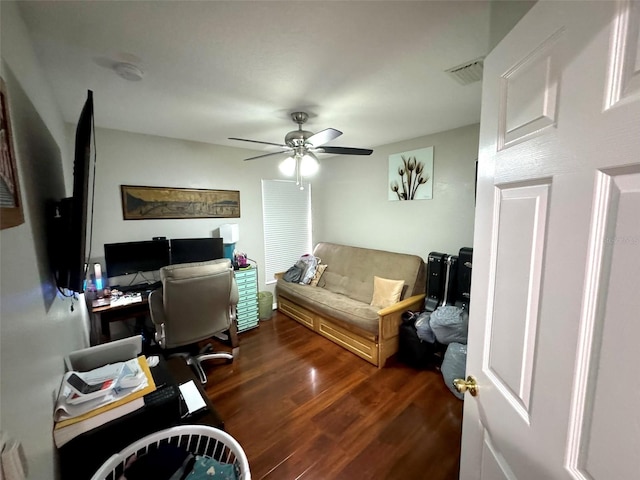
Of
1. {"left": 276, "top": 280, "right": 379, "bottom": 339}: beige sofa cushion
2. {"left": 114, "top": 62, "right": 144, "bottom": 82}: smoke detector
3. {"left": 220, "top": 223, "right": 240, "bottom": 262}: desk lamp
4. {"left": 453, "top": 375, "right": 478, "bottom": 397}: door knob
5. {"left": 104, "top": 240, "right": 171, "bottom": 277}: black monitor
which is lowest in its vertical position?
{"left": 276, "top": 280, "right": 379, "bottom": 339}: beige sofa cushion

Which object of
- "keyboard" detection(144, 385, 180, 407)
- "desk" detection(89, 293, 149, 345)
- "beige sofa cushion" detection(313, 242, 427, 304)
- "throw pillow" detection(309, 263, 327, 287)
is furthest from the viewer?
"throw pillow" detection(309, 263, 327, 287)

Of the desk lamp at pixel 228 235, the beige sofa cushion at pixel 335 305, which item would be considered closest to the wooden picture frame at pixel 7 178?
the beige sofa cushion at pixel 335 305

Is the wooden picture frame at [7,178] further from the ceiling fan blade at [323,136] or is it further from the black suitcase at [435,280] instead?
the black suitcase at [435,280]

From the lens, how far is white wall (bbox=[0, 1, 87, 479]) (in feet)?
2.08

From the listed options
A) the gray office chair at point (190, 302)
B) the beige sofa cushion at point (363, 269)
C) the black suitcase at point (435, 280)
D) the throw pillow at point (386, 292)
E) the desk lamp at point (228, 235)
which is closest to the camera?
the gray office chair at point (190, 302)

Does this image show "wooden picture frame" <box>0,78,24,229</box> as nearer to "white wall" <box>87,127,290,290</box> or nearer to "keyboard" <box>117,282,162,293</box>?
"white wall" <box>87,127,290,290</box>

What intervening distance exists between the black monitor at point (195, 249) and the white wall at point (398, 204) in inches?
71.5

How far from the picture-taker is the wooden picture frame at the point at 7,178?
634 millimetres

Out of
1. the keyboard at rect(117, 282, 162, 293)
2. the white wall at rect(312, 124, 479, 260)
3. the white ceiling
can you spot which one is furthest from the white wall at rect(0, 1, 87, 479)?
the white wall at rect(312, 124, 479, 260)

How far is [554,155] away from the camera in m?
0.55

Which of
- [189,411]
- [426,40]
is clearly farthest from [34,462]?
[426,40]

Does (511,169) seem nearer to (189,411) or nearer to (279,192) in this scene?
(189,411)

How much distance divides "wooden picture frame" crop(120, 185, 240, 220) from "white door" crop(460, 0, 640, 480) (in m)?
3.15

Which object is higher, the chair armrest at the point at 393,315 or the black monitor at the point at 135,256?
the black monitor at the point at 135,256
